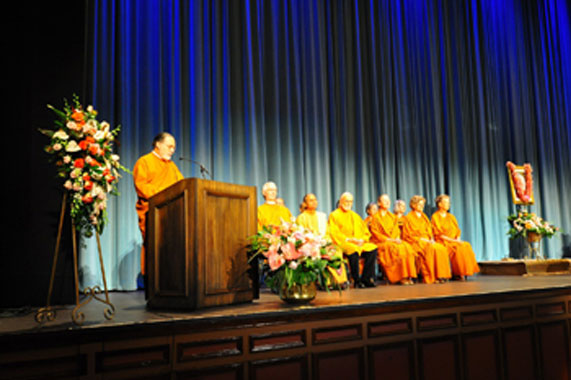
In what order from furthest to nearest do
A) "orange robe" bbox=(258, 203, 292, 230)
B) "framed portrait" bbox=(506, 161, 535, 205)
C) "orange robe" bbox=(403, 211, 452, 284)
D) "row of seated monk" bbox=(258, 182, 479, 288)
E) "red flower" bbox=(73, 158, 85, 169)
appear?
"framed portrait" bbox=(506, 161, 535, 205) → "orange robe" bbox=(403, 211, 452, 284) → "row of seated monk" bbox=(258, 182, 479, 288) → "orange robe" bbox=(258, 203, 292, 230) → "red flower" bbox=(73, 158, 85, 169)

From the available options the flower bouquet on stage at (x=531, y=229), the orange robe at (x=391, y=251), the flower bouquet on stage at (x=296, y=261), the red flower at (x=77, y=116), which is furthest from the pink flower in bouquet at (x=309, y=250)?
the flower bouquet on stage at (x=531, y=229)

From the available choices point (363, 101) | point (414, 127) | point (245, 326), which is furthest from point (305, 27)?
point (245, 326)

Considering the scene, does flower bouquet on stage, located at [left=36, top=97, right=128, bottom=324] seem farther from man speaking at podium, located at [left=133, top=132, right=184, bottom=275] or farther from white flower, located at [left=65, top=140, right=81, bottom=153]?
man speaking at podium, located at [left=133, top=132, right=184, bottom=275]

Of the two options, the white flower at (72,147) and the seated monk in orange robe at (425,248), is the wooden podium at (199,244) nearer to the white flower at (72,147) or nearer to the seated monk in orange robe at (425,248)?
the white flower at (72,147)

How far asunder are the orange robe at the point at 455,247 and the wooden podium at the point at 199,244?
3.76m

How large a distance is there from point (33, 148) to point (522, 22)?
31.0 ft

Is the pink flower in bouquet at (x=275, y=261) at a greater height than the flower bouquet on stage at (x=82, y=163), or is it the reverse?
the flower bouquet on stage at (x=82, y=163)

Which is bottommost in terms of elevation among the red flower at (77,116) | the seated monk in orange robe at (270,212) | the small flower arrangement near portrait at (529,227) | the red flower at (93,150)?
the small flower arrangement near portrait at (529,227)

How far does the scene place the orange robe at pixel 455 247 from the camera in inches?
240

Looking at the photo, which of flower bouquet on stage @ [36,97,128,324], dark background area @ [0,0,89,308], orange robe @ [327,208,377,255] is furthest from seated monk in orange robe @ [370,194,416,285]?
flower bouquet on stage @ [36,97,128,324]

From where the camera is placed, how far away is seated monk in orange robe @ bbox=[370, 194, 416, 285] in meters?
5.77

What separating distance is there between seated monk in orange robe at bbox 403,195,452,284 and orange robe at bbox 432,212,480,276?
0.17 meters

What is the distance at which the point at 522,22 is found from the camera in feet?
31.3

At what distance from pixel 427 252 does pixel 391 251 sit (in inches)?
20.8
